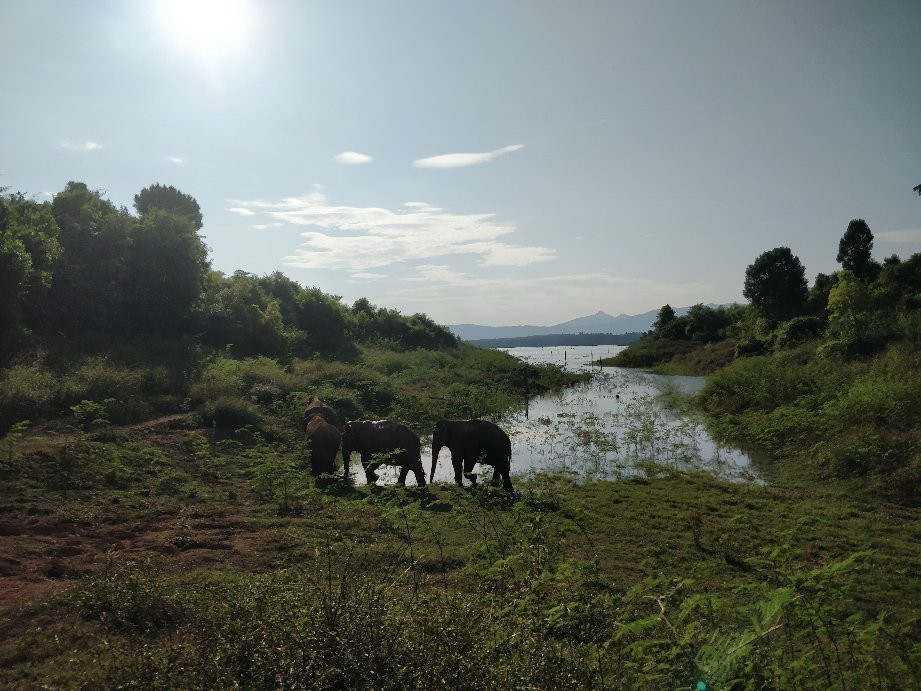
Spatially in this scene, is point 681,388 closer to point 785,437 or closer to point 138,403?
point 785,437

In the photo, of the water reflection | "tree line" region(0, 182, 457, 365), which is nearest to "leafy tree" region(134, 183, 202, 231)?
"tree line" region(0, 182, 457, 365)

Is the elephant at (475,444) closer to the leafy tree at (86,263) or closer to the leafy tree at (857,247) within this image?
the leafy tree at (86,263)

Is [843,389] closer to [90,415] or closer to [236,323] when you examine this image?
[90,415]

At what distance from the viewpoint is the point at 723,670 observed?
3.00 metres

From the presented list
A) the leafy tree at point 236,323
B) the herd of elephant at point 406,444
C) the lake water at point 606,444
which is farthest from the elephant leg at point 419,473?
the leafy tree at point 236,323

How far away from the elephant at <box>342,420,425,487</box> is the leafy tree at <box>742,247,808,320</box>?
143 ft

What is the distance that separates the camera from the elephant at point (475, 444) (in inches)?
477

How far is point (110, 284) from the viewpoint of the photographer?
2234cm

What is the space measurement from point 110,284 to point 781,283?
155ft

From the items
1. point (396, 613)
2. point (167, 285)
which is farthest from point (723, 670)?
point (167, 285)

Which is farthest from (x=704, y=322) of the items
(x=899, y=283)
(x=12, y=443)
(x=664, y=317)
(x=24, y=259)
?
(x=12, y=443)

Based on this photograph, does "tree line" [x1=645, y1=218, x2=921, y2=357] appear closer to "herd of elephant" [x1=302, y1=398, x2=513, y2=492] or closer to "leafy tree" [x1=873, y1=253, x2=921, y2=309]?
"leafy tree" [x1=873, y1=253, x2=921, y2=309]

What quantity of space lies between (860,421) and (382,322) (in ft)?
141

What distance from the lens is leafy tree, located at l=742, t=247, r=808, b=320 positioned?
46750mm
